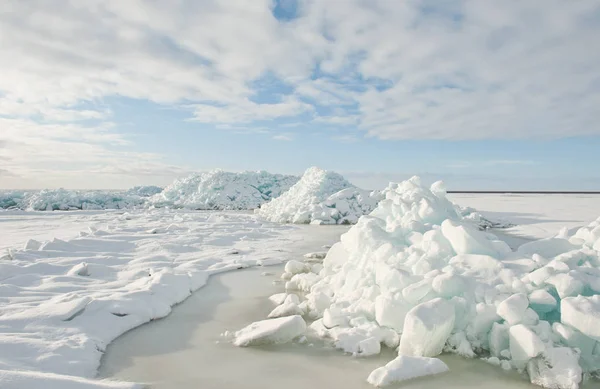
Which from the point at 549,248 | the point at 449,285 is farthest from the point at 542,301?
the point at 549,248

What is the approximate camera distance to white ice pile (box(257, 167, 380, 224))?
50.6 ft

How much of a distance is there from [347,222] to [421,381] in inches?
498

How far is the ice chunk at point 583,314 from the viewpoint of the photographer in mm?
2707

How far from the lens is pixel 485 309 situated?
3.12m

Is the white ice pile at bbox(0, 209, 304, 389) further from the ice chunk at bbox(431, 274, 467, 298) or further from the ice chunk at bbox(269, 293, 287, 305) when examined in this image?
the ice chunk at bbox(431, 274, 467, 298)

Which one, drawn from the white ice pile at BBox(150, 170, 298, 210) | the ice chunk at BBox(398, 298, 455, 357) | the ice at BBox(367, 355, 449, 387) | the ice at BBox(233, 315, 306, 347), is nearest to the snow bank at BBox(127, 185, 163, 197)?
the white ice pile at BBox(150, 170, 298, 210)

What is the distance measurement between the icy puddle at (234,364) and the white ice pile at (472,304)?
0.13 metres

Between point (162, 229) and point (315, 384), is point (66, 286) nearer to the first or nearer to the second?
point (315, 384)

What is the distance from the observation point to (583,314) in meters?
2.74

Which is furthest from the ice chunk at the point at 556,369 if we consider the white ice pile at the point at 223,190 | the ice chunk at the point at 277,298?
the white ice pile at the point at 223,190

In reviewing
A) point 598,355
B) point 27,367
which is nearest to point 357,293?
point 598,355

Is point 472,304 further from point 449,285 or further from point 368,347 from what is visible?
point 368,347

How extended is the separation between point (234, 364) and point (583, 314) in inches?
103

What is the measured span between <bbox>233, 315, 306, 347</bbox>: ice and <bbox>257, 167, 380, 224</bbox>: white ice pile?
11.5 metres
